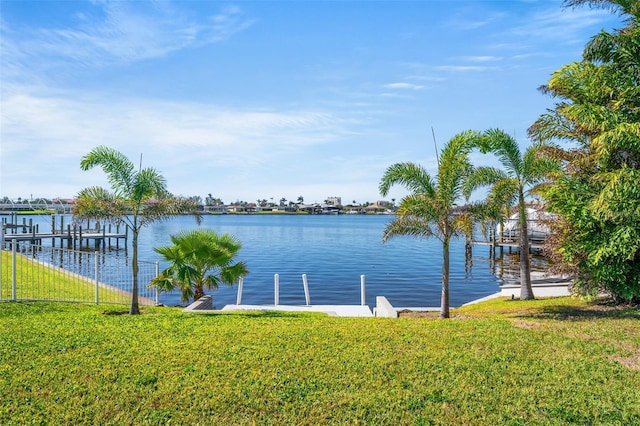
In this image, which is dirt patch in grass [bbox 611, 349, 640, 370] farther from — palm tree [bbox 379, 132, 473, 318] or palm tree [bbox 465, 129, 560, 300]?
palm tree [bbox 465, 129, 560, 300]

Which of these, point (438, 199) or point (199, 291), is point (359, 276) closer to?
point (199, 291)

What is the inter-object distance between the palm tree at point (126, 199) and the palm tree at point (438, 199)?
6.29 meters

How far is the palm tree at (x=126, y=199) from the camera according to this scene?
1241cm

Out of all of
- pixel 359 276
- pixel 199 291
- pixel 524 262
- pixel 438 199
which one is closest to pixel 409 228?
pixel 438 199

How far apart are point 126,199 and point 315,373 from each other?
28.2ft

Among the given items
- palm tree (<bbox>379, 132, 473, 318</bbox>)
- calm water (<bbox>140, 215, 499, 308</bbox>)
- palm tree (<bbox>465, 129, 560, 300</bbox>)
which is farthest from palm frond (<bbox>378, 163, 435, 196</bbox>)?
calm water (<bbox>140, 215, 499, 308</bbox>)

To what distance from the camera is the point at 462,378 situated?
257 inches

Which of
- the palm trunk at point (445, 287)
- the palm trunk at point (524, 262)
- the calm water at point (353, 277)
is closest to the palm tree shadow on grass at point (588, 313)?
the palm trunk at point (445, 287)

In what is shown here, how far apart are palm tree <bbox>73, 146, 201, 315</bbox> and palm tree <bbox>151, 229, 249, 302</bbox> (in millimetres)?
1795

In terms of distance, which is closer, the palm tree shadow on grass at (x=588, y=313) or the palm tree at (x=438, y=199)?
the palm tree shadow on grass at (x=588, y=313)

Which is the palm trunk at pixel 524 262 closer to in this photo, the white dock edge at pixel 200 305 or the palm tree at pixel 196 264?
the palm tree at pixel 196 264

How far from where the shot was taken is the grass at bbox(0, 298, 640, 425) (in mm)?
5590

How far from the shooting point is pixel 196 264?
1498 cm

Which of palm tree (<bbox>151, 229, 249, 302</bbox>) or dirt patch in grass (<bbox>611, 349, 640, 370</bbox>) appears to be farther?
palm tree (<bbox>151, 229, 249, 302</bbox>)
